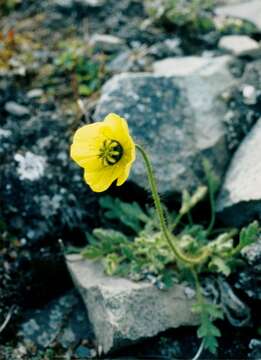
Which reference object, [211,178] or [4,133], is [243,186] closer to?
[211,178]

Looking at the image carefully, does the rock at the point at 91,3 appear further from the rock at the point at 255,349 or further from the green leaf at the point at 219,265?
the rock at the point at 255,349

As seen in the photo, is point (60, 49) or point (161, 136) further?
point (60, 49)

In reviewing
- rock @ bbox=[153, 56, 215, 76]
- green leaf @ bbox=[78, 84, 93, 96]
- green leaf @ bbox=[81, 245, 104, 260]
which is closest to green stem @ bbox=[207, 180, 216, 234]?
green leaf @ bbox=[81, 245, 104, 260]

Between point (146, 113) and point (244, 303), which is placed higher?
point (146, 113)

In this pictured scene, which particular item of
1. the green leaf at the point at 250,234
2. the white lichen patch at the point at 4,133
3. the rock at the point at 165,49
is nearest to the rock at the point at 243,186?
the green leaf at the point at 250,234

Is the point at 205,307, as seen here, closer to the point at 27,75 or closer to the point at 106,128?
the point at 106,128

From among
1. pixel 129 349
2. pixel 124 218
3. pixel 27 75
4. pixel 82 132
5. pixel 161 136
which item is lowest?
pixel 129 349

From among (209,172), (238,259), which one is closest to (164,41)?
(209,172)

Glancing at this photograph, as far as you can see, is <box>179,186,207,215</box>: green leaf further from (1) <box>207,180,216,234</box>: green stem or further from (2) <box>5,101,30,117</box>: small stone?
(2) <box>5,101,30,117</box>: small stone
